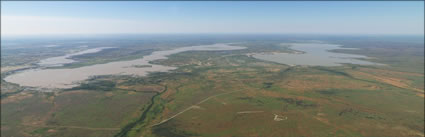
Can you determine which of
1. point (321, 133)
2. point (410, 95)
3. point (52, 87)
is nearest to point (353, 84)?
point (410, 95)

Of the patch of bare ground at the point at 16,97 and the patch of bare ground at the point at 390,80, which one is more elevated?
the patch of bare ground at the point at 390,80

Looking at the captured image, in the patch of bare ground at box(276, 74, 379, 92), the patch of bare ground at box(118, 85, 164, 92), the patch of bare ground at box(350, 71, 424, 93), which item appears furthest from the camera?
the patch of bare ground at box(350, 71, 424, 93)

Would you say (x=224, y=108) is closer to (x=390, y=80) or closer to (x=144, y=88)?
(x=144, y=88)

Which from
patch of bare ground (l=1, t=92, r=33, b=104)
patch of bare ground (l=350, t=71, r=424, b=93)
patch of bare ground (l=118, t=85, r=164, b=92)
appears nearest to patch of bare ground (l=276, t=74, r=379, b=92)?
patch of bare ground (l=350, t=71, r=424, b=93)

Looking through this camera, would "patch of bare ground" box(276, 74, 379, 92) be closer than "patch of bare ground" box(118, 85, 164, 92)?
No

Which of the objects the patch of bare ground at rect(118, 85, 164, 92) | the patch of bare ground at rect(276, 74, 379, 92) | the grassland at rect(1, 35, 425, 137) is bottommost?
the grassland at rect(1, 35, 425, 137)

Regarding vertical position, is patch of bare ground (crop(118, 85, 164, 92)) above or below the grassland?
above

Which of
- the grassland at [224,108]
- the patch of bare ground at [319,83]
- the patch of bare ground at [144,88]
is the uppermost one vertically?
the patch of bare ground at [319,83]

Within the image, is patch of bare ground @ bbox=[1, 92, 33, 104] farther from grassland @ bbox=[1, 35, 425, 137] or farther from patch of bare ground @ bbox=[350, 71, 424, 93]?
patch of bare ground @ bbox=[350, 71, 424, 93]

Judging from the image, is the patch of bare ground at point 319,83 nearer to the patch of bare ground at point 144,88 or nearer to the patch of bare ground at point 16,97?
the patch of bare ground at point 144,88

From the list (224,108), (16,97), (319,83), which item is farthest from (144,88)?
(319,83)

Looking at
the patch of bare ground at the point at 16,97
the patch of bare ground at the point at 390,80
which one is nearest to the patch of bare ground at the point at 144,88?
the patch of bare ground at the point at 16,97
